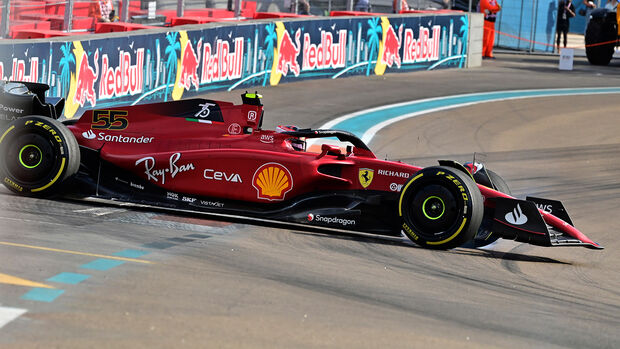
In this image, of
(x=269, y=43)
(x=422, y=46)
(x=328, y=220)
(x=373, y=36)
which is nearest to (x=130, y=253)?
(x=328, y=220)

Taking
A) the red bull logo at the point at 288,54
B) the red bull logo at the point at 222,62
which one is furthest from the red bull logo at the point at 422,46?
the red bull logo at the point at 222,62

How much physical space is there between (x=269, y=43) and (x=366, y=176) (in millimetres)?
11913

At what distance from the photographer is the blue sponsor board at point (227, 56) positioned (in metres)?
Answer: 13.9

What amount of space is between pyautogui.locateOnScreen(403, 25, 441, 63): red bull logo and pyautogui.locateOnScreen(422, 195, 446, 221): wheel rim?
16.7 meters

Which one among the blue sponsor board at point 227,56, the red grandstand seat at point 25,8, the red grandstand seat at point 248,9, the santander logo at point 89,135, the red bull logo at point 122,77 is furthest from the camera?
the red grandstand seat at point 248,9

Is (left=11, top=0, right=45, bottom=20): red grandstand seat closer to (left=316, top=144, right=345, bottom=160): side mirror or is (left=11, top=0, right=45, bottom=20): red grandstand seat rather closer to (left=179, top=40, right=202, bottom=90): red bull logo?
(left=179, top=40, right=202, bottom=90): red bull logo

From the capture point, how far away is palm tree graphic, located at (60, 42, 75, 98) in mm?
13828

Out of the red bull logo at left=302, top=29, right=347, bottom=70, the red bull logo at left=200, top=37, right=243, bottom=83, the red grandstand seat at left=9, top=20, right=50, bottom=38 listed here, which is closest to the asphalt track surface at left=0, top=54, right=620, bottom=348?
the red grandstand seat at left=9, top=20, right=50, bottom=38

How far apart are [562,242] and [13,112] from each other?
5.07 m

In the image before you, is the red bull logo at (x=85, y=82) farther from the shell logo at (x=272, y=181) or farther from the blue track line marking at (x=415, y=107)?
the shell logo at (x=272, y=181)

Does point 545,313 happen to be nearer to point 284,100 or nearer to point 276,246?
point 276,246

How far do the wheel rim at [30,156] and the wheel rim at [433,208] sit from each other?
3.41 m

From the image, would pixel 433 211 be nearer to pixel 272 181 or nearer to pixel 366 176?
pixel 366 176

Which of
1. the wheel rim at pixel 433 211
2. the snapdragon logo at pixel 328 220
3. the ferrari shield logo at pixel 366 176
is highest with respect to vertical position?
the ferrari shield logo at pixel 366 176
